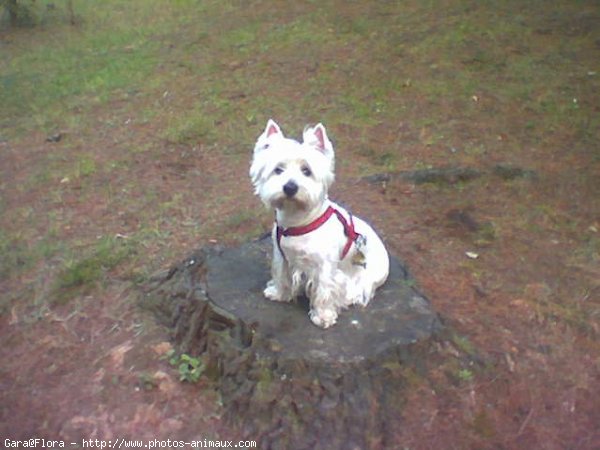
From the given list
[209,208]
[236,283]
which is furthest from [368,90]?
[236,283]

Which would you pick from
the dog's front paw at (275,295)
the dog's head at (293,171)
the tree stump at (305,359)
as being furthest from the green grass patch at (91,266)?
the dog's head at (293,171)

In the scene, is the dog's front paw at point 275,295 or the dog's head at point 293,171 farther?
the dog's front paw at point 275,295

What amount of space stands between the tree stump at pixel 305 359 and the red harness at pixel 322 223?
0.38m

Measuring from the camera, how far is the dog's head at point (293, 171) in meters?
3.50

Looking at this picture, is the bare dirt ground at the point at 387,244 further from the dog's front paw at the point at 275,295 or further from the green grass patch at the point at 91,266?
the dog's front paw at the point at 275,295

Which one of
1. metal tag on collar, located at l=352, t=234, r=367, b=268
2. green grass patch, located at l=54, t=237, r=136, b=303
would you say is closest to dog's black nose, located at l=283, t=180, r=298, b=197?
metal tag on collar, located at l=352, t=234, r=367, b=268

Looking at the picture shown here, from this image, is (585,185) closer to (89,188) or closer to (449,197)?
(449,197)

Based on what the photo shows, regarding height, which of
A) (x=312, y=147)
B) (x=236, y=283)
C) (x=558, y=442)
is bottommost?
(x=558, y=442)

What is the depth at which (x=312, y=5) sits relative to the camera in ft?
37.5

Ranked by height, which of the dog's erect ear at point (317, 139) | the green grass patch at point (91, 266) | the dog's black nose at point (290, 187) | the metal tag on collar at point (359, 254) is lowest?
the green grass patch at point (91, 266)

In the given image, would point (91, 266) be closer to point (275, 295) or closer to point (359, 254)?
point (275, 295)

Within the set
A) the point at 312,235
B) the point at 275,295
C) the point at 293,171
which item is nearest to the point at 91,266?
the point at 275,295

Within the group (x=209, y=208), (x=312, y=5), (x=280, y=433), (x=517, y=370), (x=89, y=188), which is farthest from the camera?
(x=312, y=5)

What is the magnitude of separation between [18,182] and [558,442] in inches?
197
